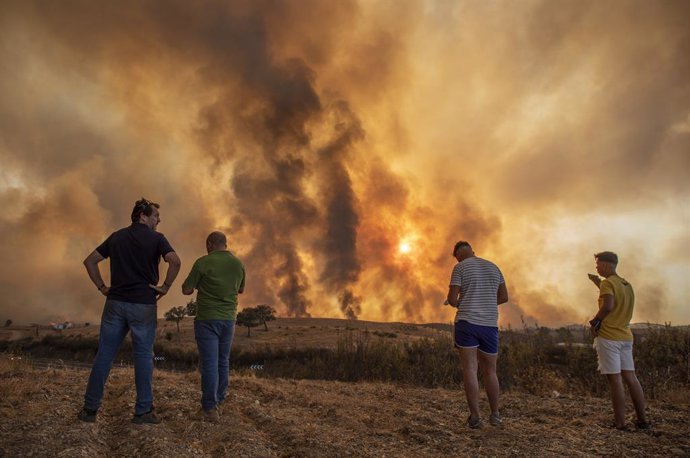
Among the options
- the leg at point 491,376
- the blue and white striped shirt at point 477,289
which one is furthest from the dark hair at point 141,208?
the leg at point 491,376

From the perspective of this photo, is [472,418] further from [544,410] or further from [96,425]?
[96,425]

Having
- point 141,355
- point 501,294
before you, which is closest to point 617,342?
point 501,294

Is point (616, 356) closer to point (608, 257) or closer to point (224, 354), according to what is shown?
point (608, 257)

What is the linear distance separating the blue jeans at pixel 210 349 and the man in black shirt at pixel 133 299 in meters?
0.62

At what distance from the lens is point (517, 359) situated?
1209 cm

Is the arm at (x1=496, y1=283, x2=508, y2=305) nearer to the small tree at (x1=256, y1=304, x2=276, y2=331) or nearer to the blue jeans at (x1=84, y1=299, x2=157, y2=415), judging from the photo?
the blue jeans at (x1=84, y1=299, x2=157, y2=415)

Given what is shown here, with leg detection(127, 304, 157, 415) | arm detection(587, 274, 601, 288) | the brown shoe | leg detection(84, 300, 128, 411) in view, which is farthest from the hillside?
leg detection(84, 300, 128, 411)

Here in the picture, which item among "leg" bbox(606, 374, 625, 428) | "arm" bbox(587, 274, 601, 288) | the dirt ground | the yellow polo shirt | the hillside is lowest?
the hillside

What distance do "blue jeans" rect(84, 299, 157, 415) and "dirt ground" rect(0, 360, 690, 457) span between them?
33 centimetres

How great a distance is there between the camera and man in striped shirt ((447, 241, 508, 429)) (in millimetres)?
6168

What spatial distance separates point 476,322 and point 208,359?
3.69 metres

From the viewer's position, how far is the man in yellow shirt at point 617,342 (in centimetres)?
628

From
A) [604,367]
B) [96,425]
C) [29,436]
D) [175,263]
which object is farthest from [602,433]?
[29,436]

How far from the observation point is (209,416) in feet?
19.5
